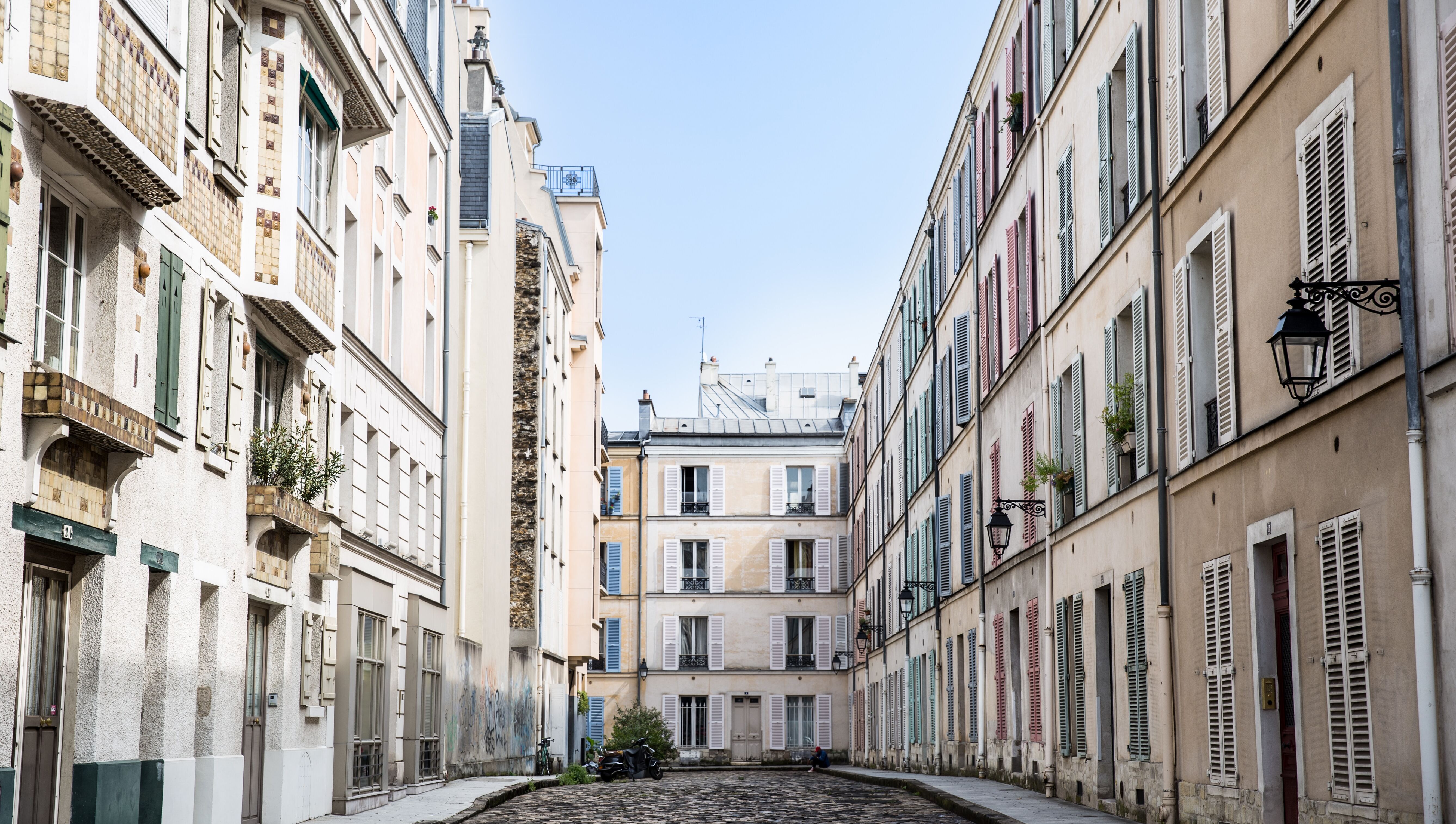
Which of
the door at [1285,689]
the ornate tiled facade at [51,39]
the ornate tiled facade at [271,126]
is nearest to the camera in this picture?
the ornate tiled facade at [51,39]

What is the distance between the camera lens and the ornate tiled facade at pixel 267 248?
49.9 ft

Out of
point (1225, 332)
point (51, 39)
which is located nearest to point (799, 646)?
point (1225, 332)

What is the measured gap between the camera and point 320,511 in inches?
691

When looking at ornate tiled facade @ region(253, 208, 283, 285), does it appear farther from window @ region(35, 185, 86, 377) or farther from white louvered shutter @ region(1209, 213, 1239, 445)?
white louvered shutter @ region(1209, 213, 1239, 445)

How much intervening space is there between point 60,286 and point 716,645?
162ft

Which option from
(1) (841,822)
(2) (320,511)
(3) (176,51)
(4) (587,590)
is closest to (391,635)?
(2) (320,511)

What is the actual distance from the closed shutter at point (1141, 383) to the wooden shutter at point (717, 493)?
4372 centimetres

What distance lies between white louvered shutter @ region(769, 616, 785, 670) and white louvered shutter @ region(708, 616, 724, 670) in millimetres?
1770

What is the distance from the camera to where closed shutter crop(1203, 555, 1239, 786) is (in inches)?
530

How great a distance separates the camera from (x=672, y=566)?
59938mm

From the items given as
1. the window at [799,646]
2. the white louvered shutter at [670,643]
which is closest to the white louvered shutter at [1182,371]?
the window at [799,646]

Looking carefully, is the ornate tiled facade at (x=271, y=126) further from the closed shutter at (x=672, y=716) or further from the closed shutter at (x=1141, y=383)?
the closed shutter at (x=672, y=716)

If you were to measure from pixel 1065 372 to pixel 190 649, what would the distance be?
471 inches

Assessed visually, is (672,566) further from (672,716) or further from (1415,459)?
(1415,459)
